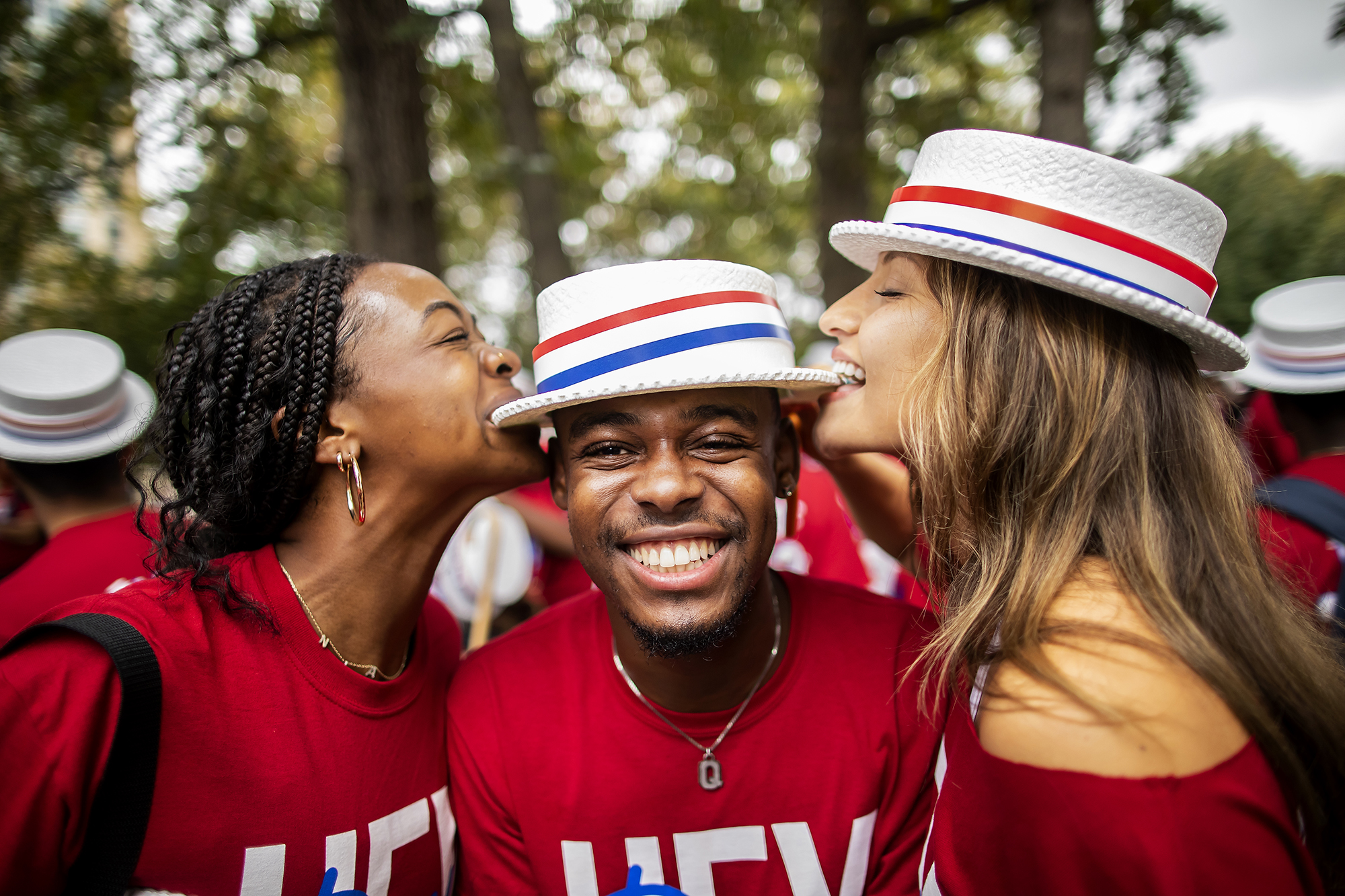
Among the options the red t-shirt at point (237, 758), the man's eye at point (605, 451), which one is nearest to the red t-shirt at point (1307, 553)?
the man's eye at point (605, 451)

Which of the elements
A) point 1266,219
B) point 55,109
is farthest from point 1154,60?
point 55,109

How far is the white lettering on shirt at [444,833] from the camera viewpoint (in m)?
2.13

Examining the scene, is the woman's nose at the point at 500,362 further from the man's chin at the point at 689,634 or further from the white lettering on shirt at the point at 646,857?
the white lettering on shirt at the point at 646,857

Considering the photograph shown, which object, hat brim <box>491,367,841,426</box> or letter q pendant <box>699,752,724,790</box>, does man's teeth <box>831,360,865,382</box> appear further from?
letter q pendant <box>699,752,724,790</box>

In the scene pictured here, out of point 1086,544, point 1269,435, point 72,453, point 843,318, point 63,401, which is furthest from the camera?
point 1269,435

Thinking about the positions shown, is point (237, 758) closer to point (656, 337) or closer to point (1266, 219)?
point (656, 337)

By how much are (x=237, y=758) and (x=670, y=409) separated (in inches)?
52.5

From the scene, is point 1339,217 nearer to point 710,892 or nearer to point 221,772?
point 710,892

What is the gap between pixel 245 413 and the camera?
215 cm

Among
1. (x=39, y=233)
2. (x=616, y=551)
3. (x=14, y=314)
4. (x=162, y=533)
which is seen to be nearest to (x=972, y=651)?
(x=616, y=551)

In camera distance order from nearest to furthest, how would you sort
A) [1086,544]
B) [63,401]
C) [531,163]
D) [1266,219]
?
[1086,544], [63,401], [1266,219], [531,163]

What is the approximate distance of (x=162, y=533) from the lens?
7.12ft

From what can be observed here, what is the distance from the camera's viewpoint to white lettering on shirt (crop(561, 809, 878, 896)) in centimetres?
196

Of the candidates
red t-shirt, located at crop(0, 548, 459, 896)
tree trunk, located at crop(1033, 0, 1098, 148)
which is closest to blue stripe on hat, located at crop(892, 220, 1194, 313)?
red t-shirt, located at crop(0, 548, 459, 896)
